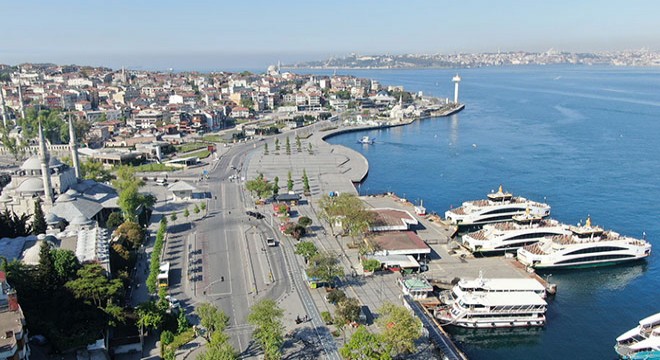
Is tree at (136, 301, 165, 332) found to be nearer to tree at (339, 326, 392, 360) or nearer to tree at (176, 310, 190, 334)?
tree at (176, 310, 190, 334)

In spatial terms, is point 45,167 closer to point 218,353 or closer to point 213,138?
point 218,353

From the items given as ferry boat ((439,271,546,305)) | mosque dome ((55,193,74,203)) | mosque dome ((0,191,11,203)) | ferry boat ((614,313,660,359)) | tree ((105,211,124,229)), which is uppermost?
mosque dome ((55,193,74,203))

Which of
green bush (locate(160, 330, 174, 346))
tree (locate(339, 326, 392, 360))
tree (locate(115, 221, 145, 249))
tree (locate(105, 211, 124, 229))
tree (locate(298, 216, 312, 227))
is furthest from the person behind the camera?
tree (locate(298, 216, 312, 227))

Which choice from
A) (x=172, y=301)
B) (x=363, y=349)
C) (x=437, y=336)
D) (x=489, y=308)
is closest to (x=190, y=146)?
(x=172, y=301)

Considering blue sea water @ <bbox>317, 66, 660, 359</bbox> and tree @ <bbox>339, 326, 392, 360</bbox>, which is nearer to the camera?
tree @ <bbox>339, 326, 392, 360</bbox>

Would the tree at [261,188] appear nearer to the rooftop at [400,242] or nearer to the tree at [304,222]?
the tree at [304,222]

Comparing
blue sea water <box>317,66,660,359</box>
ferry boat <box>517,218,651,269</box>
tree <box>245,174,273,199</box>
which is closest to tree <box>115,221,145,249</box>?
tree <box>245,174,273,199</box>

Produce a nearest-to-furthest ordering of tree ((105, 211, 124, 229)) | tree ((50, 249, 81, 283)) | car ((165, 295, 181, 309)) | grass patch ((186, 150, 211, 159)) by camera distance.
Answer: tree ((50, 249, 81, 283)) < car ((165, 295, 181, 309)) < tree ((105, 211, 124, 229)) < grass patch ((186, 150, 211, 159))
